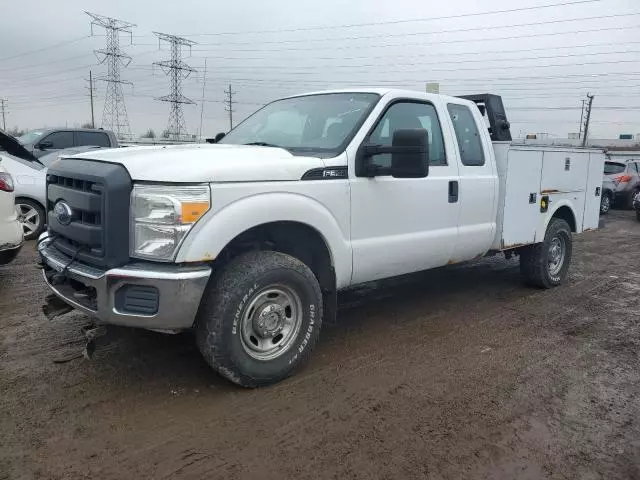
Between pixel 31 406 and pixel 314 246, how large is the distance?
85.0 inches

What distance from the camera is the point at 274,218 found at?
144 inches

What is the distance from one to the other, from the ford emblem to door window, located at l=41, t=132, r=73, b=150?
10.1m

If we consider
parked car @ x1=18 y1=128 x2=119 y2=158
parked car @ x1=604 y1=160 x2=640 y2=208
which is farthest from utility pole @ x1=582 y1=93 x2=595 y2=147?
parked car @ x1=18 y1=128 x2=119 y2=158

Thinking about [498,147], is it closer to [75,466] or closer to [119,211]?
[119,211]

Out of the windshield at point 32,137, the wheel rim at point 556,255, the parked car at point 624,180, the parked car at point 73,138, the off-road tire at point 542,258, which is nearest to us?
the off-road tire at point 542,258

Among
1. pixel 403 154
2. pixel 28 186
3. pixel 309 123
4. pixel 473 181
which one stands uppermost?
pixel 309 123

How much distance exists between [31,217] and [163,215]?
6.65 m

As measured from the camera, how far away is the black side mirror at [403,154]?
397cm

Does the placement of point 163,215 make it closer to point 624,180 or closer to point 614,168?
point 624,180

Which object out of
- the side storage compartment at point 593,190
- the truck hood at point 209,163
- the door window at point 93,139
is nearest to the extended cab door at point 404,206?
the truck hood at point 209,163

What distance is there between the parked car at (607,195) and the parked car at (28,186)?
14.6m

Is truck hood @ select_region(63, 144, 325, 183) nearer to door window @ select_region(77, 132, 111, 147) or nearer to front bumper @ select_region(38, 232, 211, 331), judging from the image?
front bumper @ select_region(38, 232, 211, 331)

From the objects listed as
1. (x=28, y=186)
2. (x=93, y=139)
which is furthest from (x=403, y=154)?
(x=93, y=139)

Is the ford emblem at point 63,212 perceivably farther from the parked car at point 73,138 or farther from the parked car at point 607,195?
the parked car at point 607,195
